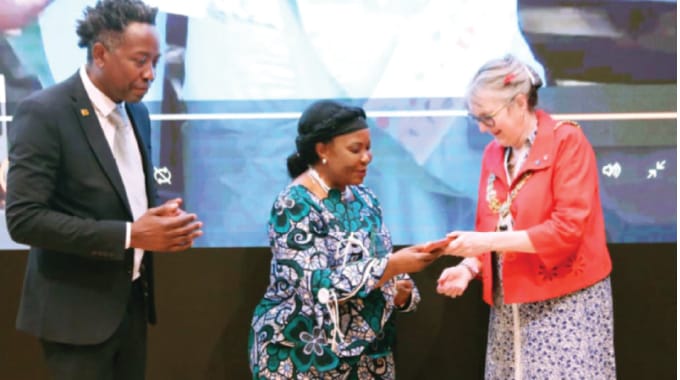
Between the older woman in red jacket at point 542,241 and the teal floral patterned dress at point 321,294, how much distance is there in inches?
12.4

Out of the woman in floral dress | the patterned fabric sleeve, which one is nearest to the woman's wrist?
the woman in floral dress

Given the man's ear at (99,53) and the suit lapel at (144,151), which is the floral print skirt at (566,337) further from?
the man's ear at (99,53)

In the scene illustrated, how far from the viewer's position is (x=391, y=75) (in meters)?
3.23

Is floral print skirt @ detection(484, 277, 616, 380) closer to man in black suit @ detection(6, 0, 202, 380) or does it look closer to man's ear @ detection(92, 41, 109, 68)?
man in black suit @ detection(6, 0, 202, 380)

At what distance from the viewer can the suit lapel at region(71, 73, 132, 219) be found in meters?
2.21

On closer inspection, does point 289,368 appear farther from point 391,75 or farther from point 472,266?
point 391,75

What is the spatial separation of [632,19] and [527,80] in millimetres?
970

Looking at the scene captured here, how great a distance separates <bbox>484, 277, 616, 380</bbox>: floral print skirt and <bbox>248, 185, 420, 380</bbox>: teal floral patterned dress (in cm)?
45

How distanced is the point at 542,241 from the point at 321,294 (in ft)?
2.33

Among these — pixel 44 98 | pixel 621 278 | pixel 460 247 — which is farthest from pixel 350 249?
pixel 621 278

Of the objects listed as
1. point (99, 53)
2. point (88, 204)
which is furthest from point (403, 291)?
point (99, 53)

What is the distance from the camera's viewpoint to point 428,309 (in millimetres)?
3363

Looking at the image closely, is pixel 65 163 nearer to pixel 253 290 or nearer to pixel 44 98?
pixel 44 98

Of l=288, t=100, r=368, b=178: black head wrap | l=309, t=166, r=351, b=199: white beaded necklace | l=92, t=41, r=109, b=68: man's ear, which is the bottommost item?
l=309, t=166, r=351, b=199: white beaded necklace
